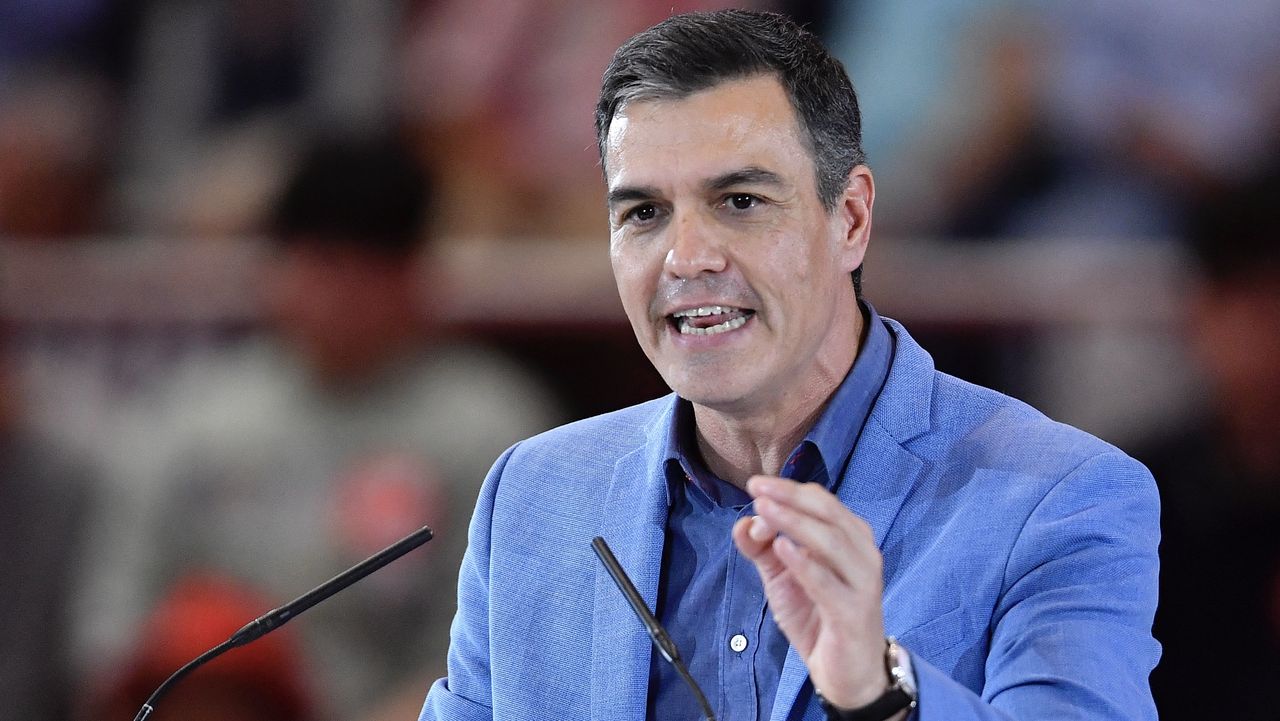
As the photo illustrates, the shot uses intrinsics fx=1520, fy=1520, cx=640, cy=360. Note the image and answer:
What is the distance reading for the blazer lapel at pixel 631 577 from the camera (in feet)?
5.18

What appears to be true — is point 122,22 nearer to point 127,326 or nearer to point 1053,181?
point 127,326

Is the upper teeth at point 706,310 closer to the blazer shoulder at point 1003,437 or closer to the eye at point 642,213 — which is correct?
the eye at point 642,213

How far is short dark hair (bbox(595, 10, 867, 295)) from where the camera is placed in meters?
1.64

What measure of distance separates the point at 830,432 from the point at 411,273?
6.98 ft

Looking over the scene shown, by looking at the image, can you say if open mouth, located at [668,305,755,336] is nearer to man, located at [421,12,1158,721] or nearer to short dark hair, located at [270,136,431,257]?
man, located at [421,12,1158,721]

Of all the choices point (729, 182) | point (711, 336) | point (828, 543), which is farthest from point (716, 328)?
point (828, 543)

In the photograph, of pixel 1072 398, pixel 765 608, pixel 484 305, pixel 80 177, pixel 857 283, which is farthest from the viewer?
pixel 80 177

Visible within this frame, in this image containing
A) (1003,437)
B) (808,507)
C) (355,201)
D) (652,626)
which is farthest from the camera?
(355,201)

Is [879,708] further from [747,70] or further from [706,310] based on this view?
[747,70]

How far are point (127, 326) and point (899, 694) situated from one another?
292 cm

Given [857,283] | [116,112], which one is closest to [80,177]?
[116,112]

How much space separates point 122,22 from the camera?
156 inches

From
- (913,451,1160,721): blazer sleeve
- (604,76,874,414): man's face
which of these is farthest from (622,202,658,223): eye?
(913,451,1160,721): blazer sleeve

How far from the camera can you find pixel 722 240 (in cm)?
161
